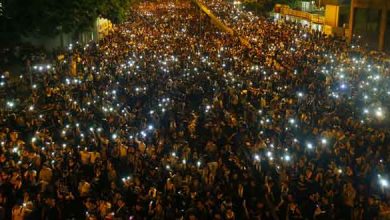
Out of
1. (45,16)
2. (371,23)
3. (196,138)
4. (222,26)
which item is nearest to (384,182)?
(196,138)

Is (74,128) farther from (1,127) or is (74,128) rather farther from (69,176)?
(69,176)

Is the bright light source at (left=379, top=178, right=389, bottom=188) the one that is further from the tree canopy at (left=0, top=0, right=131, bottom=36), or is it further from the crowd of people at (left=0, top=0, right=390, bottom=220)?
the tree canopy at (left=0, top=0, right=131, bottom=36)

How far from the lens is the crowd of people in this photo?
10.3 metres

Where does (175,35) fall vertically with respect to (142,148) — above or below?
below

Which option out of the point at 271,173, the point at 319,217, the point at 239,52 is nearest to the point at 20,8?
the point at 239,52

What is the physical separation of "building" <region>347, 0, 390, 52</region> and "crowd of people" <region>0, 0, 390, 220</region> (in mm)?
9011

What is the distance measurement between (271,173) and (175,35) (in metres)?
27.3

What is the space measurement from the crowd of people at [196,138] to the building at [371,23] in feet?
29.6

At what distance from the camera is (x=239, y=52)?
93.1 ft

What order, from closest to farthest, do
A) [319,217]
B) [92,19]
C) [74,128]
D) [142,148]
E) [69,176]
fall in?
[319,217] → [69,176] → [142,148] → [74,128] → [92,19]

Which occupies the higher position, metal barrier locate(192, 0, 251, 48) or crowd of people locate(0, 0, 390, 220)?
crowd of people locate(0, 0, 390, 220)

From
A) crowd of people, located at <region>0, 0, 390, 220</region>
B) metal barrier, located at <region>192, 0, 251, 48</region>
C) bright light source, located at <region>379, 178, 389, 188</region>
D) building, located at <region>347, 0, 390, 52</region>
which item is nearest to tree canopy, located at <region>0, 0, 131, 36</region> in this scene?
crowd of people, located at <region>0, 0, 390, 220</region>

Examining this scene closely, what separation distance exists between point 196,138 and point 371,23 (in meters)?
25.9

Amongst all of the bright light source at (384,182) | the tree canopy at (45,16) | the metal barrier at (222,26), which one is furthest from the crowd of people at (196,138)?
the metal barrier at (222,26)
